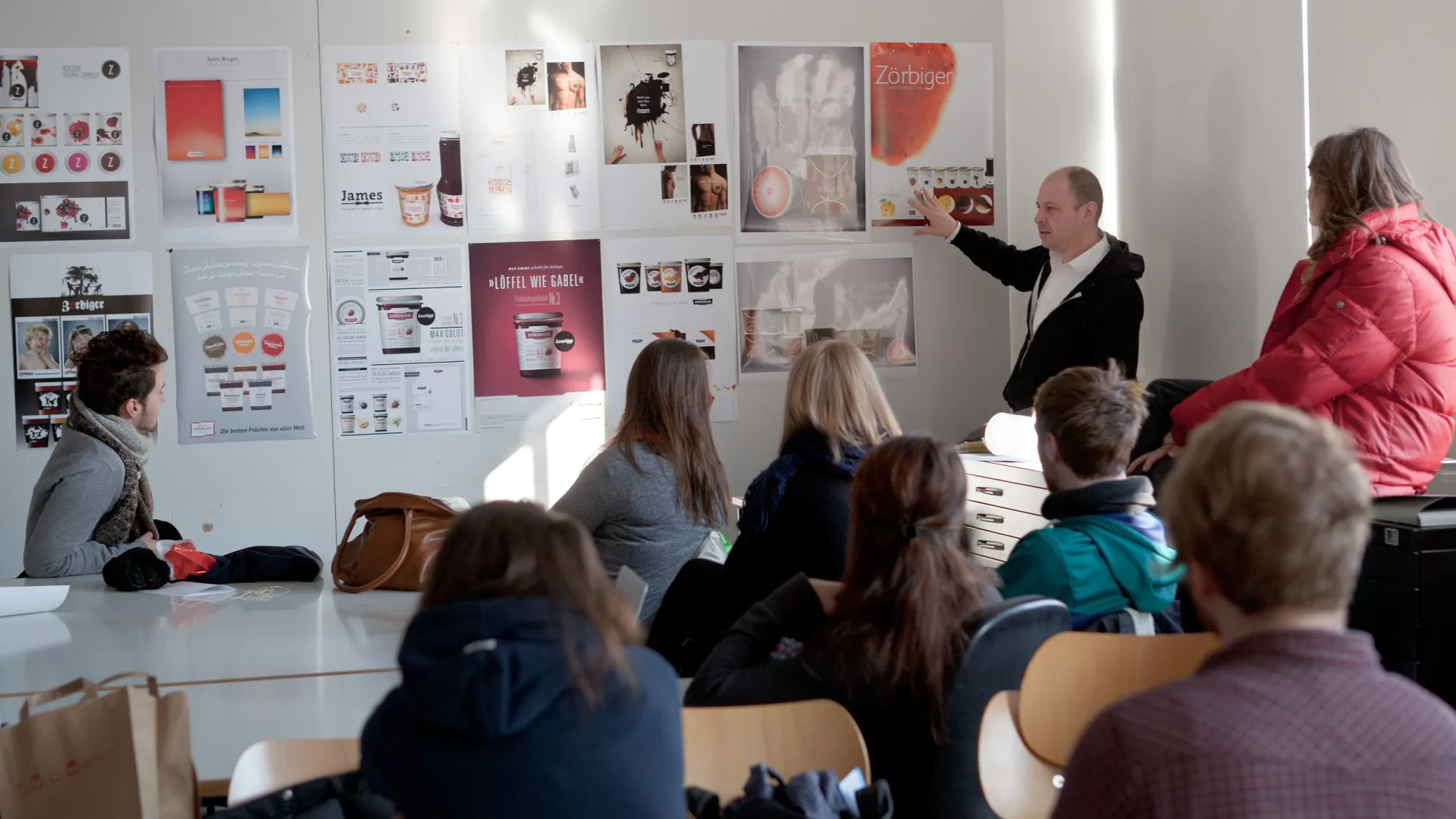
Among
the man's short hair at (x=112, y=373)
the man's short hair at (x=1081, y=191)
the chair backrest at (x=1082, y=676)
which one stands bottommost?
the chair backrest at (x=1082, y=676)

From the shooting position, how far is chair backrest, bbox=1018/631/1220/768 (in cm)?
167

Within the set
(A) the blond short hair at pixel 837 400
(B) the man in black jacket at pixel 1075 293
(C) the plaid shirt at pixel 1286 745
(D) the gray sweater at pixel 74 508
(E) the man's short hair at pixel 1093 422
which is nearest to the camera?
(C) the plaid shirt at pixel 1286 745

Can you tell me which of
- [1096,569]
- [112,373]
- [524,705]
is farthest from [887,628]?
[112,373]

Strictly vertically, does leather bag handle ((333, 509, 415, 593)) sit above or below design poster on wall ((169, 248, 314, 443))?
below

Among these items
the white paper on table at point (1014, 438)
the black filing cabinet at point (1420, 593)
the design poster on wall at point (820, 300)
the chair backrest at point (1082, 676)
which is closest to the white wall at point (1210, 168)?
the white paper on table at point (1014, 438)

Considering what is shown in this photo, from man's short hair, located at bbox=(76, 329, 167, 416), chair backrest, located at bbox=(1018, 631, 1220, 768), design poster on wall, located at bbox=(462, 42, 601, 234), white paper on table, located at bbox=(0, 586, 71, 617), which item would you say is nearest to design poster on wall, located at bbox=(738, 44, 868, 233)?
design poster on wall, located at bbox=(462, 42, 601, 234)

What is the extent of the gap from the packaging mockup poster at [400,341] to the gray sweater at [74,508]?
130cm

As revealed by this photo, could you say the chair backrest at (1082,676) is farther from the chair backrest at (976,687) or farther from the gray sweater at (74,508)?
the gray sweater at (74,508)

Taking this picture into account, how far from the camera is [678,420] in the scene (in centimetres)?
296

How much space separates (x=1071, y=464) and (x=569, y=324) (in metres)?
2.65

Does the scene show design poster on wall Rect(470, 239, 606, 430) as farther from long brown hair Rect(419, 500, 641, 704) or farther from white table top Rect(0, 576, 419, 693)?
long brown hair Rect(419, 500, 641, 704)

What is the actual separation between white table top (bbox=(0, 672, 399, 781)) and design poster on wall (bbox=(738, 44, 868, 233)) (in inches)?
113

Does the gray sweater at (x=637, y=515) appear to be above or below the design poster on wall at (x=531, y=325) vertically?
below

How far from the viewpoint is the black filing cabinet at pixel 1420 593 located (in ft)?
8.25
